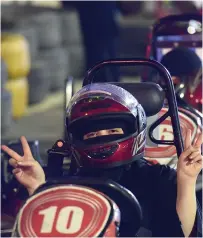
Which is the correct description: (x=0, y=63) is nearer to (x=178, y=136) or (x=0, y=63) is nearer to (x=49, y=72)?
(x=49, y=72)

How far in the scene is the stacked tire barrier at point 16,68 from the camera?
35.2 ft

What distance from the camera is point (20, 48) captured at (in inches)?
430

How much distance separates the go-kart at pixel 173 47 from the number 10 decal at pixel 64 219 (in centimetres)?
206

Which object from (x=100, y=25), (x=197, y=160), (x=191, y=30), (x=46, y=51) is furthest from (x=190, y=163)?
(x=46, y=51)

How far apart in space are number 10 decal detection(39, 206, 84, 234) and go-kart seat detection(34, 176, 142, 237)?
140 mm

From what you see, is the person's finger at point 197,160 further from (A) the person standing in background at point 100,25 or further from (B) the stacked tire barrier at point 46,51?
(A) the person standing in background at point 100,25

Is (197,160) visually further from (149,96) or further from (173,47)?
(173,47)

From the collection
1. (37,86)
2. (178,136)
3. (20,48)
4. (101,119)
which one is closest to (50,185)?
(101,119)

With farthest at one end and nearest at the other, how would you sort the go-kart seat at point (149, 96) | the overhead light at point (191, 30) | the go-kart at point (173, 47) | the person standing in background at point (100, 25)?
the person standing in background at point (100, 25) → the overhead light at point (191, 30) → the go-kart at point (173, 47) → the go-kart seat at point (149, 96)

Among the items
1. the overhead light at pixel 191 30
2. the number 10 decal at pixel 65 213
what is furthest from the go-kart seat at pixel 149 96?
the overhead light at pixel 191 30

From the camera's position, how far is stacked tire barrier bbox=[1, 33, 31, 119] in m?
10.7

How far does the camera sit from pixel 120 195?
362 centimetres

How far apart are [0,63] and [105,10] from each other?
7.01 feet

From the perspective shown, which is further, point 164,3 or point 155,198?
point 164,3
